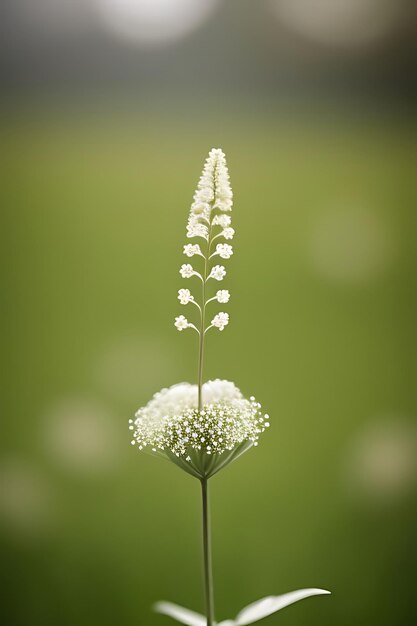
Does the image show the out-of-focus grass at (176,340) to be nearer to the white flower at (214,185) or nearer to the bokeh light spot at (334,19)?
the bokeh light spot at (334,19)

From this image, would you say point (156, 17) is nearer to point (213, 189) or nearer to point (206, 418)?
point (213, 189)

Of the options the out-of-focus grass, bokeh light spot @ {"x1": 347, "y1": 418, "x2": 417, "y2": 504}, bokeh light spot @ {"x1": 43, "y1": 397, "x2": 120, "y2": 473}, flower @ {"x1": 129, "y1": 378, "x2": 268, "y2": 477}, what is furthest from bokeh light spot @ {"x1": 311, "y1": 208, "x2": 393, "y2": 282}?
bokeh light spot @ {"x1": 43, "y1": 397, "x2": 120, "y2": 473}

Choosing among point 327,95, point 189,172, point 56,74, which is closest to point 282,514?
point 189,172

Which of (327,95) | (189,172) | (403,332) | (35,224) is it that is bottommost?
(403,332)

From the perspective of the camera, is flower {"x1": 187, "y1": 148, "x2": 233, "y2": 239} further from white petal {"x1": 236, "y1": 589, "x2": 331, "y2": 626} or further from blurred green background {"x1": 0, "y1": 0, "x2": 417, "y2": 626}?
white petal {"x1": 236, "y1": 589, "x2": 331, "y2": 626}

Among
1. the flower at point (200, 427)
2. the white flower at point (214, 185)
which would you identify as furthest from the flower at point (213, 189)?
the flower at point (200, 427)

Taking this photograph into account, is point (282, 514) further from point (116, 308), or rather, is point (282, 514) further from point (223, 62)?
point (223, 62)
